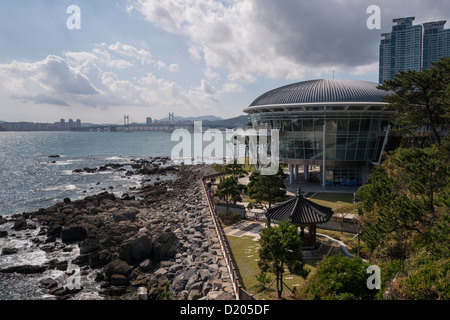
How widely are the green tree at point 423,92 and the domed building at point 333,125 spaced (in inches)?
539

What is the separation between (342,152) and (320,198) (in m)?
9.91

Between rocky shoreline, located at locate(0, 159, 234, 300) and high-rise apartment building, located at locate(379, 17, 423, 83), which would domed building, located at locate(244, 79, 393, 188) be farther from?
high-rise apartment building, located at locate(379, 17, 423, 83)

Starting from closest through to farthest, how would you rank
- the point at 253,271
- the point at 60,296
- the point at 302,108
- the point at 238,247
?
the point at 253,271 → the point at 60,296 → the point at 238,247 → the point at 302,108

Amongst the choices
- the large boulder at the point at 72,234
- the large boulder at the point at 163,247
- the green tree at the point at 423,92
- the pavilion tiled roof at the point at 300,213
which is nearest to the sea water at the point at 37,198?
the large boulder at the point at 72,234

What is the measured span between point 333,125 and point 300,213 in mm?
26772

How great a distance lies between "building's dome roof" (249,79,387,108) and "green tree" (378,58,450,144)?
A: 13.6 metres

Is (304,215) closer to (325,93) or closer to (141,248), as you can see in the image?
(141,248)

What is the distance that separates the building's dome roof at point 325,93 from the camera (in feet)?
147

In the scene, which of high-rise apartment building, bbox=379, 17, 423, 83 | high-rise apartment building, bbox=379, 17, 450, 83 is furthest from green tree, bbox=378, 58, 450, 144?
high-rise apartment building, bbox=379, 17, 423, 83

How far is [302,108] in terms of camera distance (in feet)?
152

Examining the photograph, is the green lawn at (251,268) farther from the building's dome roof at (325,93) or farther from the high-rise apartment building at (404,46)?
the high-rise apartment building at (404,46)

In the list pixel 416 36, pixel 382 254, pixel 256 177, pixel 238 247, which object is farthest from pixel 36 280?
pixel 416 36
